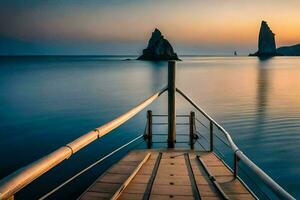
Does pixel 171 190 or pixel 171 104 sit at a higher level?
pixel 171 104

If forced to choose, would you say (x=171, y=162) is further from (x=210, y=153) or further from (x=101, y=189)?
(x=101, y=189)

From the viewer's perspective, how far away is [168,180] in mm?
5078

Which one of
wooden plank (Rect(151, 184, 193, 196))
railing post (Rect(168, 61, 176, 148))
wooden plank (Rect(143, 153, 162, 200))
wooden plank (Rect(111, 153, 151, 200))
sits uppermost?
railing post (Rect(168, 61, 176, 148))

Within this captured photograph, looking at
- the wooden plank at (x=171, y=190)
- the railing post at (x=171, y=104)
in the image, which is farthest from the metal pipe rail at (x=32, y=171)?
the railing post at (x=171, y=104)

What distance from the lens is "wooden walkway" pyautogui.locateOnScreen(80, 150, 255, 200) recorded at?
4411mm

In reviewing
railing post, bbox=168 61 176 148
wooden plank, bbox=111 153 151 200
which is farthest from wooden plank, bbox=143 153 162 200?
railing post, bbox=168 61 176 148

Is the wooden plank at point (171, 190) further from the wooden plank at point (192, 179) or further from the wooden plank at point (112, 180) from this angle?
the wooden plank at point (112, 180)

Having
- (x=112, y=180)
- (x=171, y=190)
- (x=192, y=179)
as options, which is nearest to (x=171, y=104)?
(x=192, y=179)

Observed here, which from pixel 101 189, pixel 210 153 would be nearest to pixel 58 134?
pixel 210 153

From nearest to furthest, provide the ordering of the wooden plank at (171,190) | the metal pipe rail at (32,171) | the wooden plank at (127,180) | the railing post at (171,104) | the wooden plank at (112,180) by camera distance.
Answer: the metal pipe rail at (32,171) → the wooden plank at (127,180) → the wooden plank at (112,180) → the wooden plank at (171,190) → the railing post at (171,104)

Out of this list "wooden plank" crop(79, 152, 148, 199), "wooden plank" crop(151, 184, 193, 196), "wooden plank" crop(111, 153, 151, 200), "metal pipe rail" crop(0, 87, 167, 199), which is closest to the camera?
"metal pipe rail" crop(0, 87, 167, 199)

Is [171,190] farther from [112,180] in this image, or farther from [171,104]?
[171,104]

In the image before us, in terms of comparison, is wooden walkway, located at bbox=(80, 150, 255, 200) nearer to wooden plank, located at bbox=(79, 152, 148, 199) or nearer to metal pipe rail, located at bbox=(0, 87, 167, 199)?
wooden plank, located at bbox=(79, 152, 148, 199)

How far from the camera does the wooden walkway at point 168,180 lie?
4.41m
